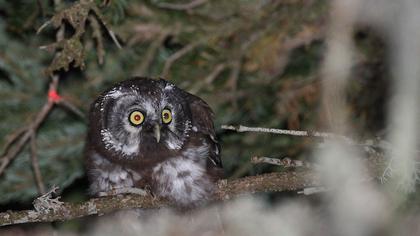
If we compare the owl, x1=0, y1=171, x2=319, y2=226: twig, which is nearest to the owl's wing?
the owl

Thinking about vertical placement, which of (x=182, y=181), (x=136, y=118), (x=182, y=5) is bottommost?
(x=182, y=181)

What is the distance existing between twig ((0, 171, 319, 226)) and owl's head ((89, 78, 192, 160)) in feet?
1.42

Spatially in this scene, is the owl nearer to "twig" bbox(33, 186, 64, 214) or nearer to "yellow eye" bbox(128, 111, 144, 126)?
"yellow eye" bbox(128, 111, 144, 126)

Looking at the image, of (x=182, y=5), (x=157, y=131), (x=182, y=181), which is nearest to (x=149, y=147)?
(x=157, y=131)

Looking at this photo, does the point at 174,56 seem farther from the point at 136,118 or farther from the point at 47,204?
the point at 47,204

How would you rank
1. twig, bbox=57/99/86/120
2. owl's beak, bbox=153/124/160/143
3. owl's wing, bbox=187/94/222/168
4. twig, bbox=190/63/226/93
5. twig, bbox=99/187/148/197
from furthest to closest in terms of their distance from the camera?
twig, bbox=190/63/226/93, twig, bbox=57/99/86/120, owl's wing, bbox=187/94/222/168, owl's beak, bbox=153/124/160/143, twig, bbox=99/187/148/197

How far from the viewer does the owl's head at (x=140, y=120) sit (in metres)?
3.68

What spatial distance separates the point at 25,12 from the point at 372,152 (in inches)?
103

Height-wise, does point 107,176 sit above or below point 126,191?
below

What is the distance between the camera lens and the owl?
12.0ft

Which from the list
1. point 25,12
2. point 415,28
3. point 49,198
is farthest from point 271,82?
point 415,28

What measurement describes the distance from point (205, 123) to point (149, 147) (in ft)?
1.69

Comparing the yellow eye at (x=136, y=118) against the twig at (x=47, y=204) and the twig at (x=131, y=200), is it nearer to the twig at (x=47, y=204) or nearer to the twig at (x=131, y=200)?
the twig at (x=131, y=200)

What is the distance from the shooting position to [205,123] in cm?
409
